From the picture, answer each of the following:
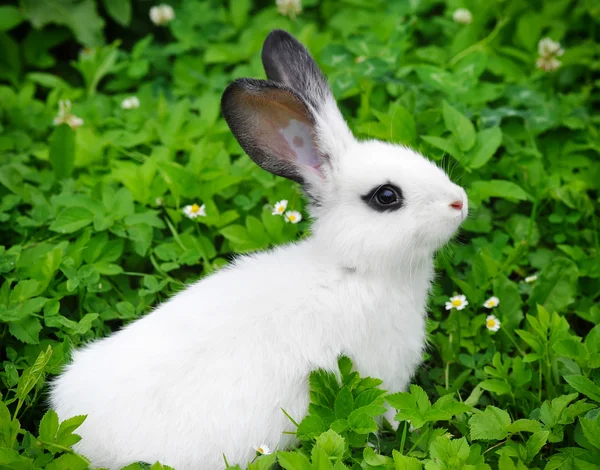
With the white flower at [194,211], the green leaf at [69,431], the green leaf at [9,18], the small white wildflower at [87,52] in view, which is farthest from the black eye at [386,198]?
the green leaf at [9,18]

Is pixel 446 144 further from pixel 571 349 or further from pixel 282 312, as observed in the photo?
pixel 282 312

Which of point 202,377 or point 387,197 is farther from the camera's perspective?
point 387,197

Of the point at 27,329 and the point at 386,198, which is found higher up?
the point at 386,198

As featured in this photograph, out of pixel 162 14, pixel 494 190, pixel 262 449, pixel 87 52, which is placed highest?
pixel 162 14

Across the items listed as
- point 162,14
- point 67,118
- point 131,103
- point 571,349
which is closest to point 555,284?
point 571,349

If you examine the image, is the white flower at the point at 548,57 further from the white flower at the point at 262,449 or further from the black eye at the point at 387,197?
the white flower at the point at 262,449

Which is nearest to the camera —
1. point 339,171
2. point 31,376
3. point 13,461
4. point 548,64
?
point 13,461

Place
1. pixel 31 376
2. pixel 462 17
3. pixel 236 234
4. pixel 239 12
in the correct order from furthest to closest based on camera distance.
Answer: pixel 239 12 → pixel 462 17 → pixel 236 234 → pixel 31 376

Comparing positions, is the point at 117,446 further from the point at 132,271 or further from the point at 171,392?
the point at 132,271
